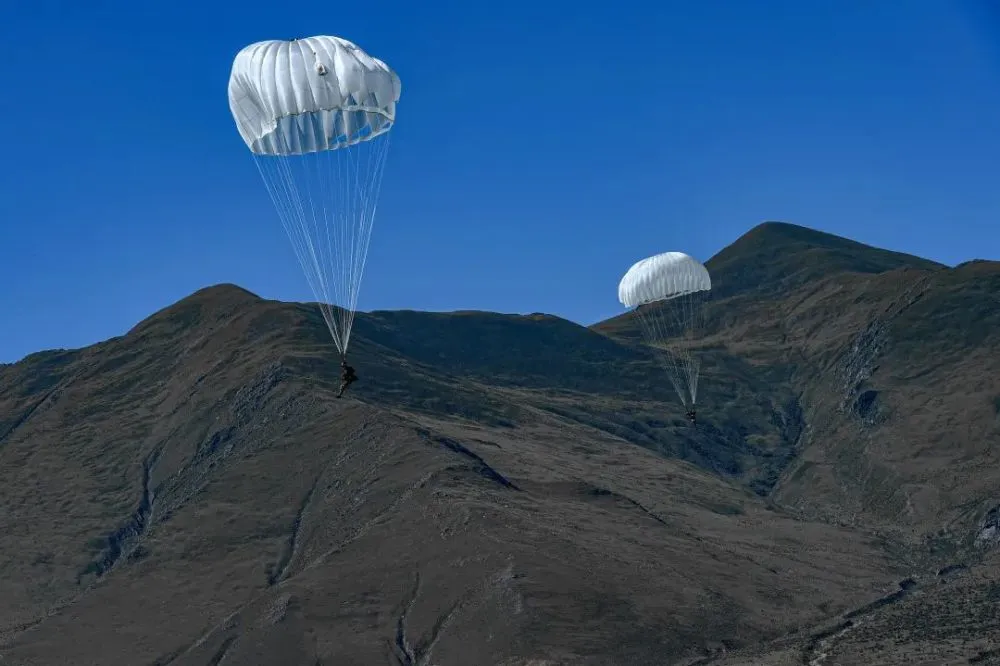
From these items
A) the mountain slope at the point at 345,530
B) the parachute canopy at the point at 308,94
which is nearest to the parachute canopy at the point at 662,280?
the mountain slope at the point at 345,530

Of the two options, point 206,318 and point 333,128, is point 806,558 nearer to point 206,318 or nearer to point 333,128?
point 333,128

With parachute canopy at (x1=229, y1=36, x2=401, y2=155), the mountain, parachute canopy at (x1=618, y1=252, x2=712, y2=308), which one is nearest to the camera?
parachute canopy at (x1=229, y1=36, x2=401, y2=155)

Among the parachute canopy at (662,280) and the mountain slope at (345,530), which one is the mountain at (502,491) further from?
the parachute canopy at (662,280)

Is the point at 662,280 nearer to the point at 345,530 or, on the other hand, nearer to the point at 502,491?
the point at 502,491

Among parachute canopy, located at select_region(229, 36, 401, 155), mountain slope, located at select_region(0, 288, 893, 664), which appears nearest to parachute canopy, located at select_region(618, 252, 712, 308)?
mountain slope, located at select_region(0, 288, 893, 664)

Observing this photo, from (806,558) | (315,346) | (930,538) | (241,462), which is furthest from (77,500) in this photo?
(930,538)

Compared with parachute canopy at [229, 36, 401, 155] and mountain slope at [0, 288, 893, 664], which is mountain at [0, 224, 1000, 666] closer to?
mountain slope at [0, 288, 893, 664]
